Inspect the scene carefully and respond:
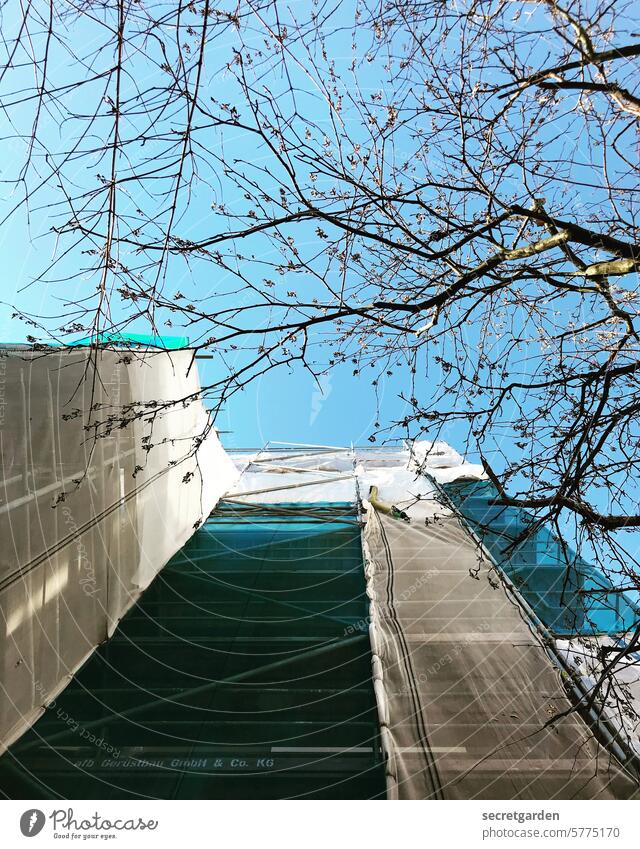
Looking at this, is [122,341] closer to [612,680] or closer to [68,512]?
[68,512]

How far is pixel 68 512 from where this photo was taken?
2857 mm

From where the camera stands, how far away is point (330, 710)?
2.55 metres

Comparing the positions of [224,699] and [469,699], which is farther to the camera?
[224,699]

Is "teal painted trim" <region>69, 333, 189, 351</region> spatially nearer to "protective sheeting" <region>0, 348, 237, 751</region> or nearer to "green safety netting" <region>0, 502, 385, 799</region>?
"protective sheeting" <region>0, 348, 237, 751</region>

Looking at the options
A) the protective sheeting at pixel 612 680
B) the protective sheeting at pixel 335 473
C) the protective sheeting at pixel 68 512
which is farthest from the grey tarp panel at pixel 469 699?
the protective sheeting at pixel 68 512

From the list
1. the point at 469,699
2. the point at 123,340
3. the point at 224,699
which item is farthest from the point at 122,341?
the point at 469,699

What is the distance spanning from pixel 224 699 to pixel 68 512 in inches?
48.2

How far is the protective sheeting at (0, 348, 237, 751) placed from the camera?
2326mm

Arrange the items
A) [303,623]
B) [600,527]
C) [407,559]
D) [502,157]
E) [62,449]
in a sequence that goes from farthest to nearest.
Answer: [407,559] < [303,623] < [62,449] < [502,157] < [600,527]

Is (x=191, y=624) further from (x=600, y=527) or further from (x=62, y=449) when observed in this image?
(x=600, y=527)

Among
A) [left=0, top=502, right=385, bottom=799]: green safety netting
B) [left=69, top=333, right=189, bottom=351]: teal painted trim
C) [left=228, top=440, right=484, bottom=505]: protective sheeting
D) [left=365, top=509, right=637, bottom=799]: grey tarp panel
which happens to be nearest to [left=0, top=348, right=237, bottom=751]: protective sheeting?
[left=69, top=333, right=189, bottom=351]: teal painted trim

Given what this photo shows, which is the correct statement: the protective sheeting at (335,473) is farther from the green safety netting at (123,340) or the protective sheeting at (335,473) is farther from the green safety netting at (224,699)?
the green safety netting at (123,340)

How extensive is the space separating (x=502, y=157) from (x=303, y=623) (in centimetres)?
263

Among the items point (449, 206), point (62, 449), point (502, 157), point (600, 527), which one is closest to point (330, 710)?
point (600, 527)
